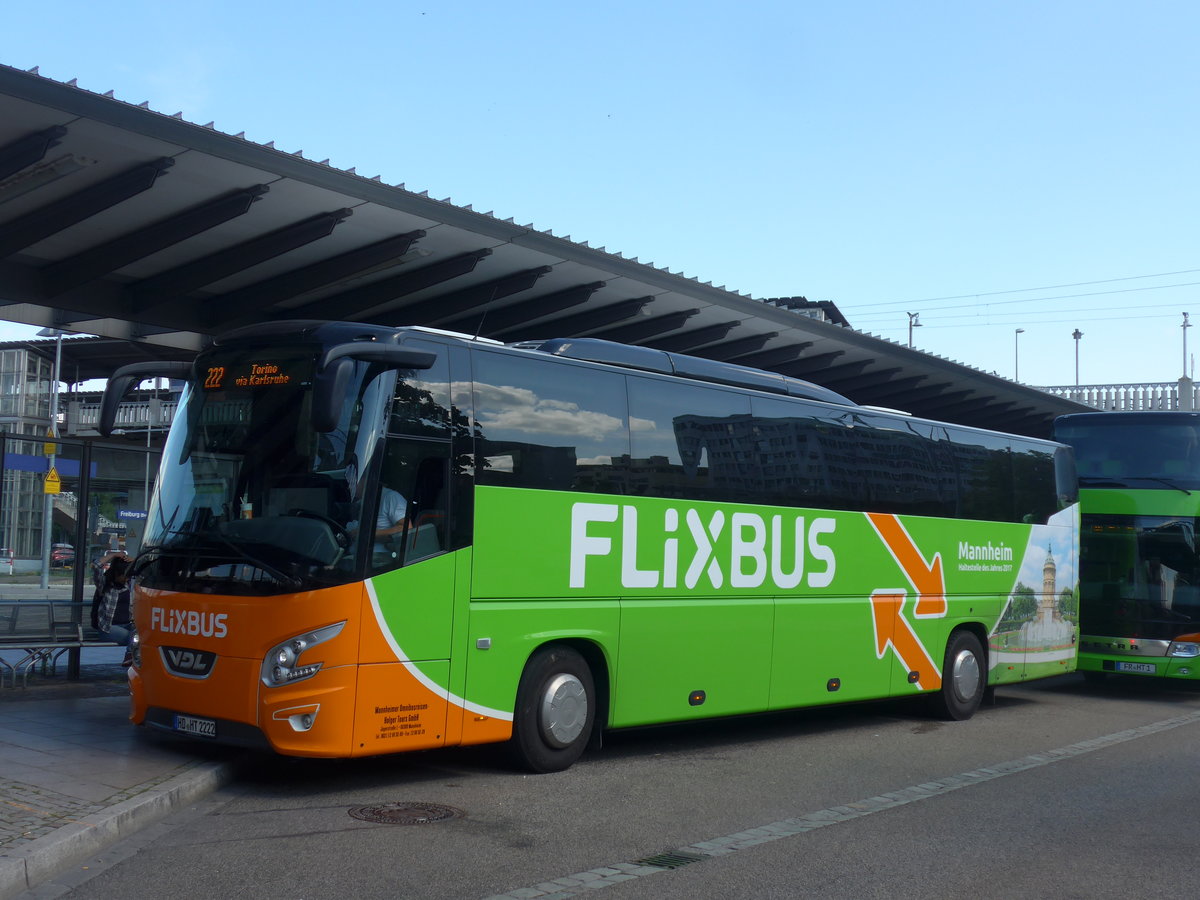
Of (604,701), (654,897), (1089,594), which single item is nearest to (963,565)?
(1089,594)

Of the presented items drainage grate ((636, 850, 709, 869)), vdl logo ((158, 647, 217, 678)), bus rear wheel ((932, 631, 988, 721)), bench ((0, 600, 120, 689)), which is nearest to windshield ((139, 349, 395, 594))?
vdl logo ((158, 647, 217, 678))

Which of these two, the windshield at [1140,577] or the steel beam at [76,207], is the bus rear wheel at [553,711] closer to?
the steel beam at [76,207]

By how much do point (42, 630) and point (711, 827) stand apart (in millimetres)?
8015

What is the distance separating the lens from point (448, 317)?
1664cm

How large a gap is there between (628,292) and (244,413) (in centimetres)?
791

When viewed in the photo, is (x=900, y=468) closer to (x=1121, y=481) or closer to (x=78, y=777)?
(x=1121, y=481)

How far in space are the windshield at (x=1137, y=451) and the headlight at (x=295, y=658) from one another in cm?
1380

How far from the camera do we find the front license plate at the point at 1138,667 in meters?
17.7

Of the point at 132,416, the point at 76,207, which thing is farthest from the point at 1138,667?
the point at 132,416

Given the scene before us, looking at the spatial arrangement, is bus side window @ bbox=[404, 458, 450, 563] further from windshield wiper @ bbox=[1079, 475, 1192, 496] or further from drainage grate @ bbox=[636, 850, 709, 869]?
windshield wiper @ bbox=[1079, 475, 1192, 496]

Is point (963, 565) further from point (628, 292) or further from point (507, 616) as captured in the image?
point (507, 616)

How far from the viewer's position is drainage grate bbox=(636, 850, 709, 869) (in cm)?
693

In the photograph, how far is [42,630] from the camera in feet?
41.7

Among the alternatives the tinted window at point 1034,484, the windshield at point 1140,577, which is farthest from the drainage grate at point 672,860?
the windshield at point 1140,577
